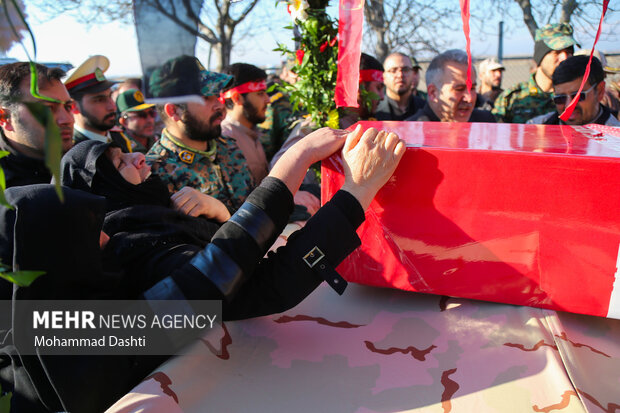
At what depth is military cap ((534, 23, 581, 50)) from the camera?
3.44 m

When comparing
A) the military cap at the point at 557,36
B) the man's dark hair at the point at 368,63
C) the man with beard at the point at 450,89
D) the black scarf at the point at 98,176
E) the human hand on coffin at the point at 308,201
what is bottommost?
the human hand on coffin at the point at 308,201

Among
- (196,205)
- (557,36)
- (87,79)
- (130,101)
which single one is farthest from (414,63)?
(196,205)

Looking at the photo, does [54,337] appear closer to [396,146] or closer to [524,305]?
[396,146]

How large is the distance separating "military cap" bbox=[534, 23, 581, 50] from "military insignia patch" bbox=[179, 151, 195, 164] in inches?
111

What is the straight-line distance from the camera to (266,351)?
1.06 m

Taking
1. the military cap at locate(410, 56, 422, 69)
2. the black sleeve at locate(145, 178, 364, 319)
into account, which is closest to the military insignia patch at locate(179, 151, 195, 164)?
the black sleeve at locate(145, 178, 364, 319)

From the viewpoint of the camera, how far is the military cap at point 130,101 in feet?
12.9

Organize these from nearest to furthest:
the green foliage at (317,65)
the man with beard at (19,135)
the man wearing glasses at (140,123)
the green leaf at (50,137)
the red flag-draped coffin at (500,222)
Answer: the green leaf at (50,137) → the red flag-draped coffin at (500,222) → the man with beard at (19,135) → the green foliage at (317,65) → the man wearing glasses at (140,123)

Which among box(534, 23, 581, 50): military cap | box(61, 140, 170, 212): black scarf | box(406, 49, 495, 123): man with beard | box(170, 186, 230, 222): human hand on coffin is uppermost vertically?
box(534, 23, 581, 50): military cap

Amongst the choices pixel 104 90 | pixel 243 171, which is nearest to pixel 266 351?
pixel 243 171

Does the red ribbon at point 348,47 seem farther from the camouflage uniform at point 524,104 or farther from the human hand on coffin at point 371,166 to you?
the camouflage uniform at point 524,104

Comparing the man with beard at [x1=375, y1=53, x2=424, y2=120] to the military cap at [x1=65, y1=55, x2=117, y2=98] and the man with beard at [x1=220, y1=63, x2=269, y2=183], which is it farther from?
the military cap at [x1=65, y1=55, x2=117, y2=98]

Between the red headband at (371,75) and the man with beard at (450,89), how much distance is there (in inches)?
25.8

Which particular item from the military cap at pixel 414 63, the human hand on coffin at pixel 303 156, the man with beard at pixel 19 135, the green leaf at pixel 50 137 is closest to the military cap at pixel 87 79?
the man with beard at pixel 19 135
